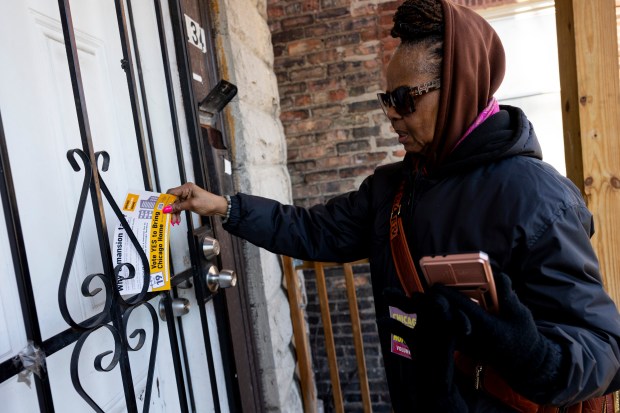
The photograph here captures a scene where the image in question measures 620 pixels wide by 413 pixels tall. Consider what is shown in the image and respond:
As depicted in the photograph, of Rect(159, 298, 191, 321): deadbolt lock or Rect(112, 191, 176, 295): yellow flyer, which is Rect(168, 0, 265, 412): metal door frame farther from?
Rect(112, 191, 176, 295): yellow flyer

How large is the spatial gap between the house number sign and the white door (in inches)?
7.7

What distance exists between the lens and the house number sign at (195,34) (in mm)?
1567

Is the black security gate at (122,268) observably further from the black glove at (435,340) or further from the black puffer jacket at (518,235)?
the black glove at (435,340)

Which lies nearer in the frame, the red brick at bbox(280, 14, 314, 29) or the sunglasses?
the sunglasses

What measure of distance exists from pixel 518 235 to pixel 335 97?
2.18 metres

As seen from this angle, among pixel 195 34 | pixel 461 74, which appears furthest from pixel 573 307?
pixel 195 34

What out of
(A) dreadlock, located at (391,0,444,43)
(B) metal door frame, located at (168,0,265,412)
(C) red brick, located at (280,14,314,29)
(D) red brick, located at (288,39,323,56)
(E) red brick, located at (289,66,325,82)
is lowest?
(B) metal door frame, located at (168,0,265,412)

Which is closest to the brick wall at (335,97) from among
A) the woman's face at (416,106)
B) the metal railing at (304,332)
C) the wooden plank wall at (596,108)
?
the metal railing at (304,332)

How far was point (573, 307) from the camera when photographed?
89 centimetres

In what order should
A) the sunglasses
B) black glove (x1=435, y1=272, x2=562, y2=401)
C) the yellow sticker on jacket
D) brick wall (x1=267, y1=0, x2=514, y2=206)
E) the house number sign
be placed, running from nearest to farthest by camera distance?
black glove (x1=435, y1=272, x2=562, y2=401) → the yellow sticker on jacket → the sunglasses → the house number sign → brick wall (x1=267, y1=0, x2=514, y2=206)

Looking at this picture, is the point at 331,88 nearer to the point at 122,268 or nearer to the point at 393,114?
the point at 393,114

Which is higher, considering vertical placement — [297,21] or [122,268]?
[297,21]

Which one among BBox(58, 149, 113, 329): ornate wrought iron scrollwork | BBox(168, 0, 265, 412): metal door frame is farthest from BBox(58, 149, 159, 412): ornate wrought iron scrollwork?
BBox(168, 0, 265, 412): metal door frame

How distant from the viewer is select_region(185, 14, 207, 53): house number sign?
5.14 feet
